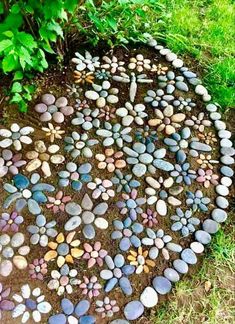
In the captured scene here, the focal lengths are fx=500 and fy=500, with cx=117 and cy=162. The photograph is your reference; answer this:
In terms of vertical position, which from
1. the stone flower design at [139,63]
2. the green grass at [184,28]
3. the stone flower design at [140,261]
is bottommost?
the stone flower design at [140,261]

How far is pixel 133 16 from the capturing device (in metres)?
2.76

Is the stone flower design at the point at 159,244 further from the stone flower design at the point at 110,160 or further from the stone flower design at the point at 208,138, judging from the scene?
the stone flower design at the point at 208,138

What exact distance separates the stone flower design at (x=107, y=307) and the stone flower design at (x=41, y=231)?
0.33m

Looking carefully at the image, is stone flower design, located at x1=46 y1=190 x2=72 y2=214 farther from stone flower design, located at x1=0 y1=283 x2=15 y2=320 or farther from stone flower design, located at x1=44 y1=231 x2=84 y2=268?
stone flower design, located at x1=0 y1=283 x2=15 y2=320

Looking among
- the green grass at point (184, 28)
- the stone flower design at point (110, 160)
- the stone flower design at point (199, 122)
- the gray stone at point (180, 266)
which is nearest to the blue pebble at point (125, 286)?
the gray stone at point (180, 266)

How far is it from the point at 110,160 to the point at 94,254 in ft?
1.54

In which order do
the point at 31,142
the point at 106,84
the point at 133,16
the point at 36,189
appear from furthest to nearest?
the point at 133,16, the point at 106,84, the point at 31,142, the point at 36,189

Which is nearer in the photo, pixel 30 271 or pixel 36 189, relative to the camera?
pixel 30 271

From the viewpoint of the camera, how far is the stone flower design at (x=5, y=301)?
187 centimetres

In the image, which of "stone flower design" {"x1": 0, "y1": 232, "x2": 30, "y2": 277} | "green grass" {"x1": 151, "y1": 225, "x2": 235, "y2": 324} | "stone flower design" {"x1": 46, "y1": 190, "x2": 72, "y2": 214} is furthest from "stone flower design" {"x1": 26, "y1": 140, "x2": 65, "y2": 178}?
"green grass" {"x1": 151, "y1": 225, "x2": 235, "y2": 324}

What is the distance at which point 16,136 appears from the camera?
232 cm

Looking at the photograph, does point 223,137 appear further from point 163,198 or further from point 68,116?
point 68,116

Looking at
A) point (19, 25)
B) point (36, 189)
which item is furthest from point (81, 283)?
point (19, 25)

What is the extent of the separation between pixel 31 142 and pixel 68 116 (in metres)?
0.23
